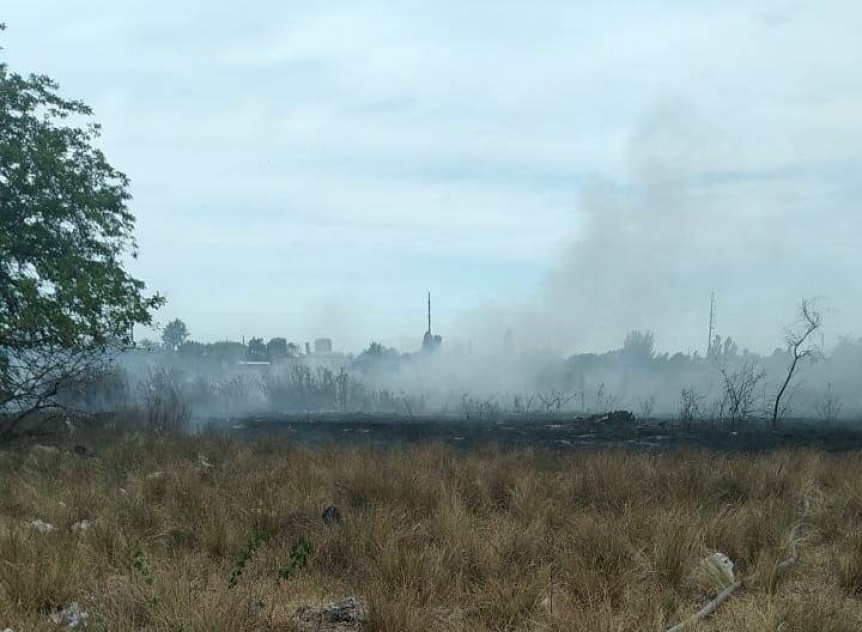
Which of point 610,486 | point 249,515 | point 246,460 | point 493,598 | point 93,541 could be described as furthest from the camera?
point 246,460

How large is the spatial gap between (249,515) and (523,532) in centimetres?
257

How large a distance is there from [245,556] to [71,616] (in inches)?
40.3

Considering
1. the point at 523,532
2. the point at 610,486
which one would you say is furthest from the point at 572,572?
the point at 610,486

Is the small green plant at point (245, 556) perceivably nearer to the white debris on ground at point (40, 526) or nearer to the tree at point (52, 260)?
the white debris on ground at point (40, 526)

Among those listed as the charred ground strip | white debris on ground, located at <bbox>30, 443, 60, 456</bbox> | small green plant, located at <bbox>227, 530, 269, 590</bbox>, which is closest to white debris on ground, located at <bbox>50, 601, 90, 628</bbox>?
small green plant, located at <bbox>227, 530, 269, 590</bbox>

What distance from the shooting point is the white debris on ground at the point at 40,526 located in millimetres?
5895

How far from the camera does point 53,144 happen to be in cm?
1310

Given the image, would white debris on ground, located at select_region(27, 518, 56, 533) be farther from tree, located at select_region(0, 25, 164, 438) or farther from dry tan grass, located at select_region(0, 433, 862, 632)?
tree, located at select_region(0, 25, 164, 438)

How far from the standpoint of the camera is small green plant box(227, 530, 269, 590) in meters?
4.27

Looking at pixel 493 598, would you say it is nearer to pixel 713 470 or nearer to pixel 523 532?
pixel 523 532

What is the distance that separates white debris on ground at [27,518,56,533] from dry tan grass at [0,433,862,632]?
127 mm

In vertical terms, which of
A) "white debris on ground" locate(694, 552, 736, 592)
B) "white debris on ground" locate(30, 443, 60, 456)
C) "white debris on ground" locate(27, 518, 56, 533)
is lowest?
"white debris on ground" locate(694, 552, 736, 592)

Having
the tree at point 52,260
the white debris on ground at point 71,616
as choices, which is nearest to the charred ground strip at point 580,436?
the tree at point 52,260

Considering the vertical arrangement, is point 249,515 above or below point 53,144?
below
